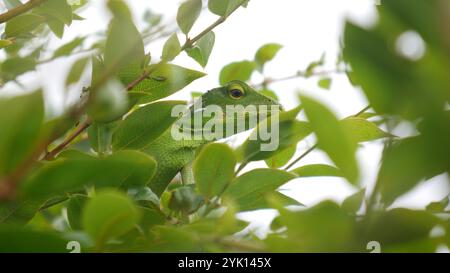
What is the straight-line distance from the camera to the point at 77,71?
0.49 metres

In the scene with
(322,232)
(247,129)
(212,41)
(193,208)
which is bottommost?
(322,232)

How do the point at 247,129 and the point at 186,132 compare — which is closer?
the point at 247,129

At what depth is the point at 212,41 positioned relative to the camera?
3.20 feet

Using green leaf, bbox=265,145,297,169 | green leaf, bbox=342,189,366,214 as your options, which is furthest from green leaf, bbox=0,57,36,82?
green leaf, bbox=342,189,366,214

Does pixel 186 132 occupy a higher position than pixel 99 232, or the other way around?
pixel 186 132

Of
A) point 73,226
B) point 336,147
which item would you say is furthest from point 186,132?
point 336,147

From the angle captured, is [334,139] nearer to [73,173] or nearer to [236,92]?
[73,173]

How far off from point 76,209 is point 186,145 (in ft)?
1.67

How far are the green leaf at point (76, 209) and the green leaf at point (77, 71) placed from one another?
0.75 ft

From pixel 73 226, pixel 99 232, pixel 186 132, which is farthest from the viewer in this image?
pixel 186 132

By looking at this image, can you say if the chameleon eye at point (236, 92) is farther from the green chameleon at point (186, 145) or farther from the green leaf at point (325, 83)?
the green leaf at point (325, 83)

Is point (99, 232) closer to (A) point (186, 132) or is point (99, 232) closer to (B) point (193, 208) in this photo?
(B) point (193, 208)

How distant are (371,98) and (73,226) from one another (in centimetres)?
51

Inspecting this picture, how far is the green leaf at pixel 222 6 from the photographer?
916 millimetres
